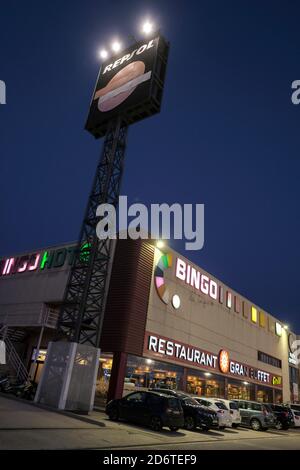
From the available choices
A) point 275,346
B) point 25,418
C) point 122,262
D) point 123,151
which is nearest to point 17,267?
point 122,262

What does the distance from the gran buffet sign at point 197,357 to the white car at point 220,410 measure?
5.78 metres

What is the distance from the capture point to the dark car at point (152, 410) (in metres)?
15.6

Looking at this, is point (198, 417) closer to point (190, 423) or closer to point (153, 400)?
point (190, 423)

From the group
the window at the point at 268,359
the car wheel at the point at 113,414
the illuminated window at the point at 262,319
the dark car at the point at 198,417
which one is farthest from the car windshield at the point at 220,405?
the illuminated window at the point at 262,319

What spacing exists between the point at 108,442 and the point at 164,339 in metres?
16.6

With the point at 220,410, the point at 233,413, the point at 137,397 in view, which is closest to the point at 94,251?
the point at 137,397

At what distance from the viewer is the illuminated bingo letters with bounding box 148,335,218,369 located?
26297 mm

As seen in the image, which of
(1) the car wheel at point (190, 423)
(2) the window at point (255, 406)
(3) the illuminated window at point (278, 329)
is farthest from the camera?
(3) the illuminated window at point (278, 329)

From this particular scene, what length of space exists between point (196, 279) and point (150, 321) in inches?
309

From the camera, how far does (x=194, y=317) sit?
3130cm

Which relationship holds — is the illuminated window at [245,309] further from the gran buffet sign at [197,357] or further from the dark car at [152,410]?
the dark car at [152,410]

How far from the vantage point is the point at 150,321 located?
26.2 m

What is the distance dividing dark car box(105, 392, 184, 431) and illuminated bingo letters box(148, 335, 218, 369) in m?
8.76

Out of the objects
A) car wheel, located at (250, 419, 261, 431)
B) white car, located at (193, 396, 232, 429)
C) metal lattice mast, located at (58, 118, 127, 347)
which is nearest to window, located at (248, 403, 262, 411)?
car wheel, located at (250, 419, 261, 431)
